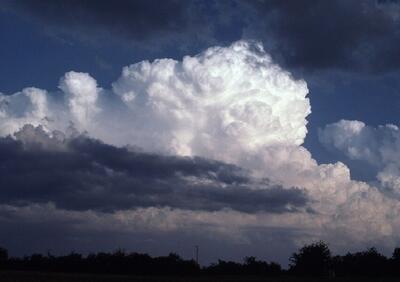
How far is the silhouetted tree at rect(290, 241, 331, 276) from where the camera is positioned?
14062 cm

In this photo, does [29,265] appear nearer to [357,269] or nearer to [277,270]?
[277,270]

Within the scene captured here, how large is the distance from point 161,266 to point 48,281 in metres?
55.4

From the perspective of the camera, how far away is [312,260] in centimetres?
14262

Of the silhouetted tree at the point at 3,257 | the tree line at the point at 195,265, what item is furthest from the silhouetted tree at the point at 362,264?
the silhouetted tree at the point at 3,257

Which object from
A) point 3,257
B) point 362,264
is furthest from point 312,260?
point 3,257

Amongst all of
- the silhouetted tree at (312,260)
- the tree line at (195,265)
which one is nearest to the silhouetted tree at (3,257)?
the tree line at (195,265)

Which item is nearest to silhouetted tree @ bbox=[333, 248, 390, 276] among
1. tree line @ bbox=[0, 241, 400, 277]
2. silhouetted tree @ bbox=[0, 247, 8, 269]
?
tree line @ bbox=[0, 241, 400, 277]

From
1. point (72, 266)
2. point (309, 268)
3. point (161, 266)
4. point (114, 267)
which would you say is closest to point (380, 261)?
point (309, 268)

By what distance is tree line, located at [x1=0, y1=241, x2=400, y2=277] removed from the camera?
126m

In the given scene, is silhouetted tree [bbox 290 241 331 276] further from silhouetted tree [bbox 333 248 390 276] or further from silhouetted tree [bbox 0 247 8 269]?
silhouetted tree [bbox 0 247 8 269]

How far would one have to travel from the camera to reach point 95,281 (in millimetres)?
77938

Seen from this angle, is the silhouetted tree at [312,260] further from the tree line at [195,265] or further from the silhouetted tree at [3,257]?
the silhouetted tree at [3,257]

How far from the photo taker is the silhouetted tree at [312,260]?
14062 centimetres

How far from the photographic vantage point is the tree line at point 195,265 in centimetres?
12594
